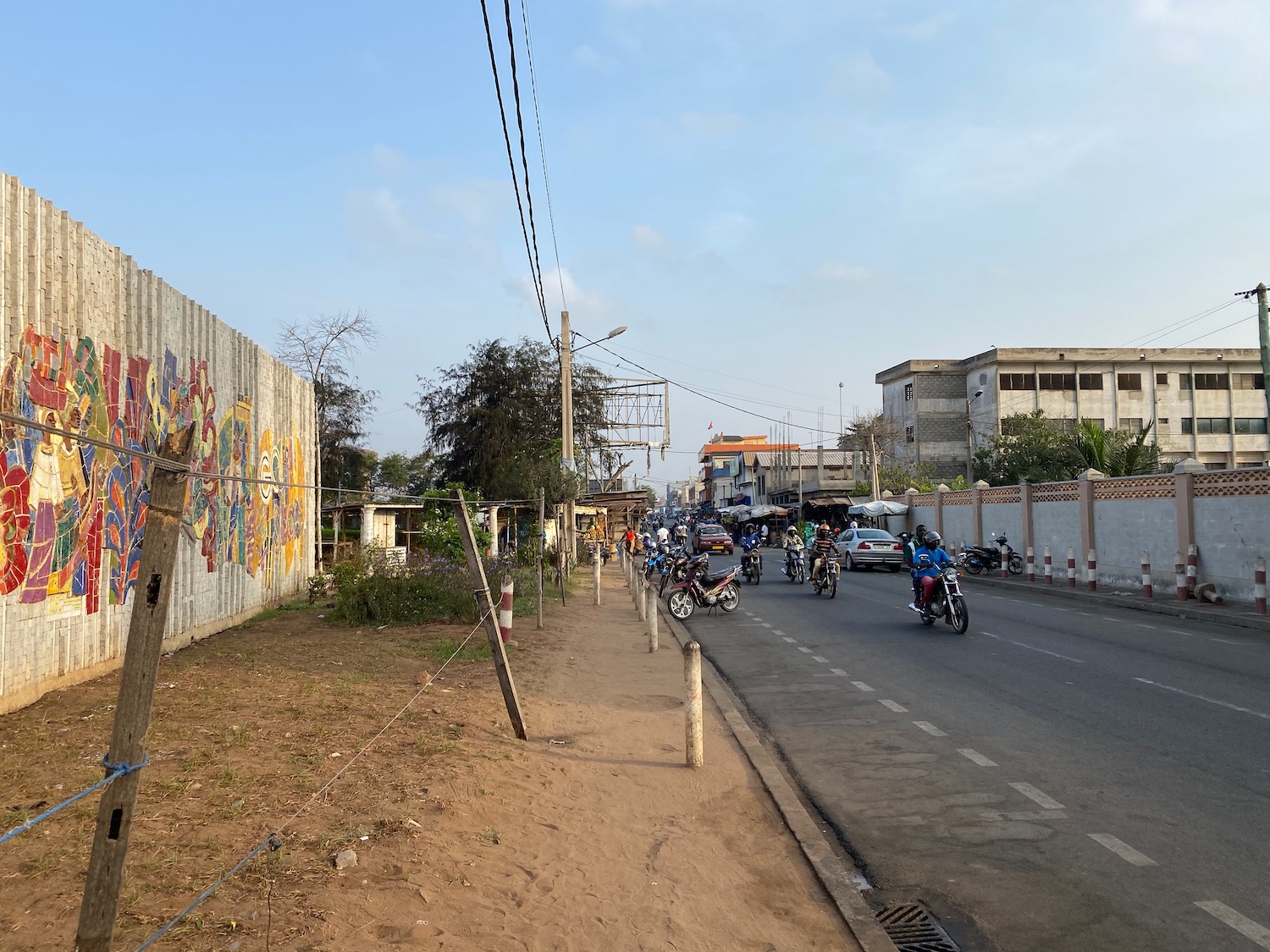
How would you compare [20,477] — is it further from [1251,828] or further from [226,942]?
[1251,828]

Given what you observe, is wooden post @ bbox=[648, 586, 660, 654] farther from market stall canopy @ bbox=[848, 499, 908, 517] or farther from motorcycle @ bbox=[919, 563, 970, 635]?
market stall canopy @ bbox=[848, 499, 908, 517]

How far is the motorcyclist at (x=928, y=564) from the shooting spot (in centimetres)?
1507

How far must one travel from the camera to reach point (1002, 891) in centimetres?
470

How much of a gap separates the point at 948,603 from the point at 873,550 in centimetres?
1813

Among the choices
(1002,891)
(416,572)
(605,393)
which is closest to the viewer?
(1002,891)

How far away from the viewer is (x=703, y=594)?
18.5 metres

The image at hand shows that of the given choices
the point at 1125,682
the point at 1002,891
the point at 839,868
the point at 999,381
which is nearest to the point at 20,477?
the point at 839,868

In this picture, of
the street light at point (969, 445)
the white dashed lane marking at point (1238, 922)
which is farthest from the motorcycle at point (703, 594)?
the street light at point (969, 445)

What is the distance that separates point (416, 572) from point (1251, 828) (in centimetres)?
1254

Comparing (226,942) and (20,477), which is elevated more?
(20,477)

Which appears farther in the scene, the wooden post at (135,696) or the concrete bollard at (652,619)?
the concrete bollard at (652,619)

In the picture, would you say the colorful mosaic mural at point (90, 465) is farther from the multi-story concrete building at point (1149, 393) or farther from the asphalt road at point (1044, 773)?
the multi-story concrete building at point (1149, 393)

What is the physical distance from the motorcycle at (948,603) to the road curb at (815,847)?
21.8 feet

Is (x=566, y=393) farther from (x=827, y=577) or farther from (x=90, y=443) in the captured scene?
(x=90, y=443)
